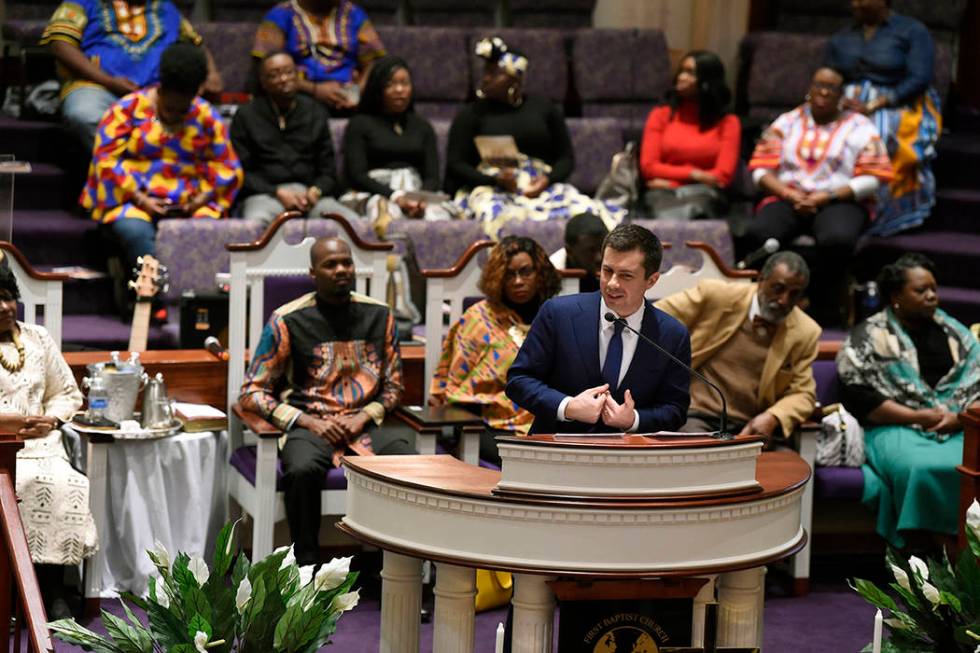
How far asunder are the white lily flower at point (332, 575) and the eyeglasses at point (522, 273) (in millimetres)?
1946

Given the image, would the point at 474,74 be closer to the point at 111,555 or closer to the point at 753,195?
the point at 753,195

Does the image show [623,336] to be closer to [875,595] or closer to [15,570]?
[875,595]

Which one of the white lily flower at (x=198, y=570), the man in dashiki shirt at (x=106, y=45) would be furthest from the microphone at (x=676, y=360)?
the man in dashiki shirt at (x=106, y=45)

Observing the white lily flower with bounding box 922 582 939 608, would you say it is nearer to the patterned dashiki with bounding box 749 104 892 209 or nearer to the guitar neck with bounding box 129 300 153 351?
the guitar neck with bounding box 129 300 153 351

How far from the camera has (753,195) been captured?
7.93 metres

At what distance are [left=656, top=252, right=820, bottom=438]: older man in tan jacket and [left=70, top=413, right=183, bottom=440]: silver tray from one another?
5.41 feet

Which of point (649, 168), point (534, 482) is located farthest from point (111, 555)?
point (649, 168)

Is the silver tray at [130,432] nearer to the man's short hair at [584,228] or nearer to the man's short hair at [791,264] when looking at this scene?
the man's short hair at [584,228]

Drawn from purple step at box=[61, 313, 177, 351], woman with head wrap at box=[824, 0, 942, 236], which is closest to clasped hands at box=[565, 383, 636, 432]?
purple step at box=[61, 313, 177, 351]

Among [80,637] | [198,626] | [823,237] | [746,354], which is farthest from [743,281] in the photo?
[80,637]

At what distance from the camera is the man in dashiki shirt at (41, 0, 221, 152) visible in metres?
7.08

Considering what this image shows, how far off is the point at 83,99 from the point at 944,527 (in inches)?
154

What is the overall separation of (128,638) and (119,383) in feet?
6.54

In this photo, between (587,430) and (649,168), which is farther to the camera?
(649,168)
